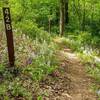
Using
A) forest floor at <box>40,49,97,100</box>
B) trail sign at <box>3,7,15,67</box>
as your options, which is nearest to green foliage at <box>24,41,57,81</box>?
forest floor at <box>40,49,97,100</box>

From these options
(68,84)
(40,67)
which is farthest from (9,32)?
(68,84)

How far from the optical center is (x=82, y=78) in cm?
790

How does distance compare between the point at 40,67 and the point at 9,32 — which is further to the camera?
the point at 40,67

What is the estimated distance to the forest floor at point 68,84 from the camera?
6363mm

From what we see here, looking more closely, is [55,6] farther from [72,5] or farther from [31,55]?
[31,55]

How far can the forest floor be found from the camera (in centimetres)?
636

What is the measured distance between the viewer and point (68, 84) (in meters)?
7.12

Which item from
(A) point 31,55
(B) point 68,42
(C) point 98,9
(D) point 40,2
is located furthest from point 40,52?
(C) point 98,9

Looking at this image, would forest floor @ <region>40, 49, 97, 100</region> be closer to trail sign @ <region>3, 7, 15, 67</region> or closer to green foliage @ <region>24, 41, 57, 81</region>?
green foliage @ <region>24, 41, 57, 81</region>

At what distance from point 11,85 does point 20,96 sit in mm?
353

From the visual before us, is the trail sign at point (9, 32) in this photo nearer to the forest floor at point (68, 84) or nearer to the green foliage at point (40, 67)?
the green foliage at point (40, 67)

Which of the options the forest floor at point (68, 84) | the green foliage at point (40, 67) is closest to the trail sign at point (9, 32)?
the green foliage at point (40, 67)

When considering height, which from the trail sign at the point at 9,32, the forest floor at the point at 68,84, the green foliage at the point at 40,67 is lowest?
the forest floor at the point at 68,84

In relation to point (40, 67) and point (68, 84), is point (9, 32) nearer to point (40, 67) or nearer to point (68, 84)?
point (40, 67)
